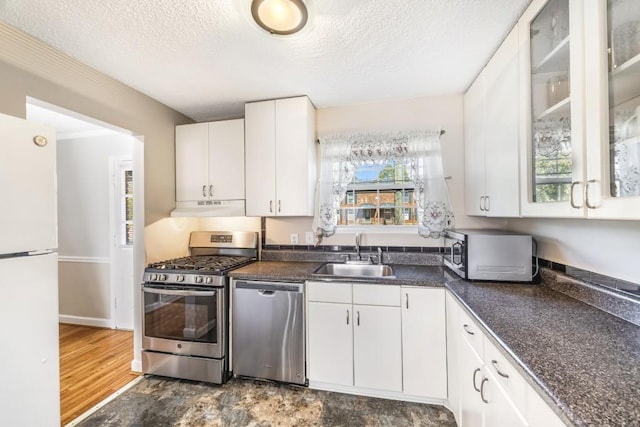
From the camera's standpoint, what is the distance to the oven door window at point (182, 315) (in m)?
2.15

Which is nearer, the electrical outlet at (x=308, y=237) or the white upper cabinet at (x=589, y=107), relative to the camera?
the white upper cabinet at (x=589, y=107)

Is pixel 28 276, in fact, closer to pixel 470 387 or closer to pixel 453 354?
pixel 470 387

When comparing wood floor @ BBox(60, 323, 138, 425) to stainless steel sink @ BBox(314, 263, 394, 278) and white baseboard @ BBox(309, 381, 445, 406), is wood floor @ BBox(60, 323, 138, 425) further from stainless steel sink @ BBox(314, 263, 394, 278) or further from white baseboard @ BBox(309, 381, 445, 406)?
stainless steel sink @ BBox(314, 263, 394, 278)

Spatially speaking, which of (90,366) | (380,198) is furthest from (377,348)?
(90,366)

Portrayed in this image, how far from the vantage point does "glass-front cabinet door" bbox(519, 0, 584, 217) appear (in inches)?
41.4

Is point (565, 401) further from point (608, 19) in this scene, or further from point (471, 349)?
point (608, 19)

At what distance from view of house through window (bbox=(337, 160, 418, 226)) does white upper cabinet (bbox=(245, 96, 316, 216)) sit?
0.43m

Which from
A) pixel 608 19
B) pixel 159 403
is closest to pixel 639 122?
pixel 608 19

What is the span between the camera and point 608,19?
948mm

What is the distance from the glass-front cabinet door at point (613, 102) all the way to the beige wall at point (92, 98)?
271 centimetres

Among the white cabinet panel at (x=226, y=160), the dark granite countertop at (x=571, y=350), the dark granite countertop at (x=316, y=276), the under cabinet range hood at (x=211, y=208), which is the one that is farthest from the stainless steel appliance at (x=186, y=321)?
the dark granite countertop at (x=571, y=350)

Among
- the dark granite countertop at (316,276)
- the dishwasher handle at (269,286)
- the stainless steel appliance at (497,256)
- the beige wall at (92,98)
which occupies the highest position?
the beige wall at (92,98)

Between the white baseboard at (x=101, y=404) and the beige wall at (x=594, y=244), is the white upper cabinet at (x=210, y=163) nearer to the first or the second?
the white baseboard at (x=101, y=404)

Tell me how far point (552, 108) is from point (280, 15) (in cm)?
135
